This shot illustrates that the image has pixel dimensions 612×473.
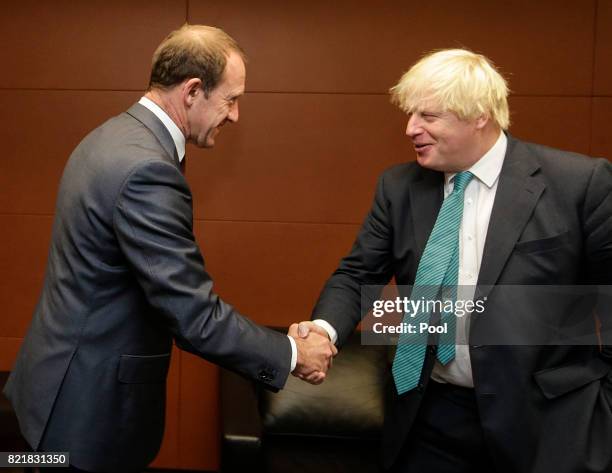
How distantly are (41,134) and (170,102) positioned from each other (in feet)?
6.45

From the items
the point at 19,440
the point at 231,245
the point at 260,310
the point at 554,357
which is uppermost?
the point at 554,357

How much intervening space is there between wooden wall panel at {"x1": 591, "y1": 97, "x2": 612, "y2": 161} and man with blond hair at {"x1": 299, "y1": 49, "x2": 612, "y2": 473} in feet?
5.44

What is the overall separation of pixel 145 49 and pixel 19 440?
78.4 inches

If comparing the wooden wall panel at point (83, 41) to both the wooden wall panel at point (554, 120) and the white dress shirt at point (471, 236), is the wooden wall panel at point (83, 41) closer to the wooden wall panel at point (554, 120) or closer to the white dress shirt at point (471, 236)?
the wooden wall panel at point (554, 120)

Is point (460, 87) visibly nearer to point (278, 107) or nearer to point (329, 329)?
point (329, 329)

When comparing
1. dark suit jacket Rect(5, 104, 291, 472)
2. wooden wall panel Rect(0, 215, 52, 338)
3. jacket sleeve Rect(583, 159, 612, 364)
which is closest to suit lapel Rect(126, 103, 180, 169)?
dark suit jacket Rect(5, 104, 291, 472)

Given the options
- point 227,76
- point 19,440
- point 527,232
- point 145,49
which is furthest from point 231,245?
point 527,232

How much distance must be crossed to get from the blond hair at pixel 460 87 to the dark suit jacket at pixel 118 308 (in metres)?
0.76

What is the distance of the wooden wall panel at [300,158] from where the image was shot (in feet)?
12.5

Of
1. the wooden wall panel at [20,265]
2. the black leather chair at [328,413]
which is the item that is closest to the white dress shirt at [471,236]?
the black leather chair at [328,413]

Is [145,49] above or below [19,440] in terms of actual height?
above

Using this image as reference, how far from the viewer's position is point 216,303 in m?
2.14

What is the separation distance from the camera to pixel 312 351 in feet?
8.14

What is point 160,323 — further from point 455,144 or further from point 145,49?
point 145,49
